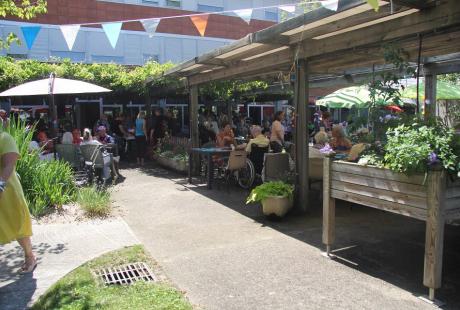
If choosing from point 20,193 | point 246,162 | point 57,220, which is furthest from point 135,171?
point 20,193

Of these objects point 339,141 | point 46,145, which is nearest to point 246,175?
point 339,141

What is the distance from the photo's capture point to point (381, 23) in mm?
5094

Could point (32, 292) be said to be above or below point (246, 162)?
below

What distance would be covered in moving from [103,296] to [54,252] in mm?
1515

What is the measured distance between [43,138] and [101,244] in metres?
6.28

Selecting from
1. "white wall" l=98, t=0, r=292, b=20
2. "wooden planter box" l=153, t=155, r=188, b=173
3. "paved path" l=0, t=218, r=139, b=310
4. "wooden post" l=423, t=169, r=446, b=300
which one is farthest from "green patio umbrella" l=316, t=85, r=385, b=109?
"white wall" l=98, t=0, r=292, b=20

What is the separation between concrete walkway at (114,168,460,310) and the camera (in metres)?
3.66

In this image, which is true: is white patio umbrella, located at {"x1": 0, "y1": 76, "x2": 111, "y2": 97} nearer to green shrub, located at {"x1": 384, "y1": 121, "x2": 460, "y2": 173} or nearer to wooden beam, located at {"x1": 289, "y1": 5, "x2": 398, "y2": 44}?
wooden beam, located at {"x1": 289, "y1": 5, "x2": 398, "y2": 44}

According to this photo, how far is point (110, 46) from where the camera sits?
70.7ft

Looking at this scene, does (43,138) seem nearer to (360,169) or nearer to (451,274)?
(360,169)

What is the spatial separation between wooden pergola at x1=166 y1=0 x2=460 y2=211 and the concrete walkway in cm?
122

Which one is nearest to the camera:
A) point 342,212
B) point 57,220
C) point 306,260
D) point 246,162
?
point 306,260

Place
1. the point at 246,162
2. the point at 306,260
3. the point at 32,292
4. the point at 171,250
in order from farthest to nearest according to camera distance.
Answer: the point at 246,162
the point at 171,250
the point at 306,260
the point at 32,292

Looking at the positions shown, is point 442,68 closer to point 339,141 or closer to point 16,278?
point 339,141
